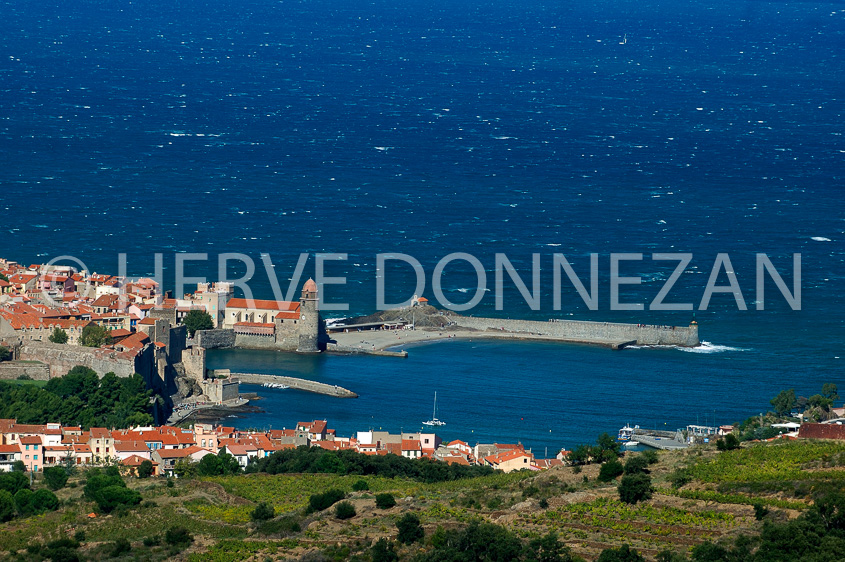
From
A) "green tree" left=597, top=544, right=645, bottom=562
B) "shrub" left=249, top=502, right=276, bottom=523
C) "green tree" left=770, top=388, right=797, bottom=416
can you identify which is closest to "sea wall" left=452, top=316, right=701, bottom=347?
"green tree" left=770, top=388, right=797, bottom=416

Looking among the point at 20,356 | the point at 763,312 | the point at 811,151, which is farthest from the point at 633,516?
the point at 811,151

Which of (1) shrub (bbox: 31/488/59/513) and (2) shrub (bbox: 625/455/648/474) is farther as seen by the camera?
(1) shrub (bbox: 31/488/59/513)

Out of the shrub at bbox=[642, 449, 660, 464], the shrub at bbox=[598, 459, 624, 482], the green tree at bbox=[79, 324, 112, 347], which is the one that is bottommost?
the shrub at bbox=[598, 459, 624, 482]

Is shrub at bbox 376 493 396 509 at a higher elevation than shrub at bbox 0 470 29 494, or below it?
higher

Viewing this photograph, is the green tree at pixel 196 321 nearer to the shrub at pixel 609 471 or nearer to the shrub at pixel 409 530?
the shrub at pixel 609 471

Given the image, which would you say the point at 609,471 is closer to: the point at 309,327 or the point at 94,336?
the point at 94,336

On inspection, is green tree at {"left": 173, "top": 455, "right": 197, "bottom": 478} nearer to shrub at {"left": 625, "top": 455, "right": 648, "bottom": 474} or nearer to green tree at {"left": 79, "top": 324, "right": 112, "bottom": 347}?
green tree at {"left": 79, "top": 324, "right": 112, "bottom": 347}
